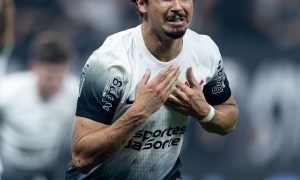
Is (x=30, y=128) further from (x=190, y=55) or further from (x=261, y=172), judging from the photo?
(x=190, y=55)

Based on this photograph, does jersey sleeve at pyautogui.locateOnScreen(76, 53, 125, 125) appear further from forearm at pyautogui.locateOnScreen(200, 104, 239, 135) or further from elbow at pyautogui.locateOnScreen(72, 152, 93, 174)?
forearm at pyautogui.locateOnScreen(200, 104, 239, 135)

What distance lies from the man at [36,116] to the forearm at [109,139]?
15.6ft

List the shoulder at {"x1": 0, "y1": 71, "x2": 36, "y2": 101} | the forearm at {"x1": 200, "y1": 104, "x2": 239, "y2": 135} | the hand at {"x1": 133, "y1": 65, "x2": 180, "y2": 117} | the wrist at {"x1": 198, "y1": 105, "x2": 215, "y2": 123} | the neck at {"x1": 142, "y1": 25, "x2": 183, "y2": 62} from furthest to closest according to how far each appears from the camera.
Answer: the shoulder at {"x1": 0, "y1": 71, "x2": 36, "y2": 101}, the forearm at {"x1": 200, "y1": 104, "x2": 239, "y2": 135}, the wrist at {"x1": 198, "y1": 105, "x2": 215, "y2": 123}, the neck at {"x1": 142, "y1": 25, "x2": 183, "y2": 62}, the hand at {"x1": 133, "y1": 65, "x2": 180, "y2": 117}

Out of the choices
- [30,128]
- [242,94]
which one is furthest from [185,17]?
[242,94]

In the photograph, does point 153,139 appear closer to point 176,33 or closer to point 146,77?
point 146,77

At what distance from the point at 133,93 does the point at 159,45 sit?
0.35m

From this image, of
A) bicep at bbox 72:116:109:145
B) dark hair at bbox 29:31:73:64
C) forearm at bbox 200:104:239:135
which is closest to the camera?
bicep at bbox 72:116:109:145

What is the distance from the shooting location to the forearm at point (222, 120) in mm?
7363

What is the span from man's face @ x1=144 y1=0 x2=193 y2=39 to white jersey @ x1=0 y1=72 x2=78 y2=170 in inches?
203

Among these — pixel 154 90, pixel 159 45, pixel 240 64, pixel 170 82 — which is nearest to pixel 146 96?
pixel 154 90

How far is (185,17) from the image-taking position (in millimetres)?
6852

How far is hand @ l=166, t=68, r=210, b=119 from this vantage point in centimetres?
697

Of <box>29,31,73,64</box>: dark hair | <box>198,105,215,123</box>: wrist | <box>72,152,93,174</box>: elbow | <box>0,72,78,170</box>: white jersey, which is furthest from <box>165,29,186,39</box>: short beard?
<box>0,72,78,170</box>: white jersey

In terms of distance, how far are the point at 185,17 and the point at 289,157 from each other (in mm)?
Result: 6618
